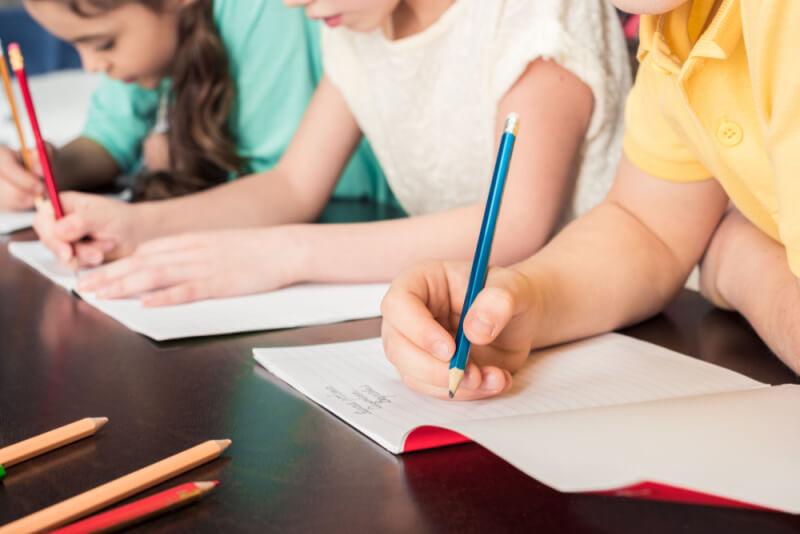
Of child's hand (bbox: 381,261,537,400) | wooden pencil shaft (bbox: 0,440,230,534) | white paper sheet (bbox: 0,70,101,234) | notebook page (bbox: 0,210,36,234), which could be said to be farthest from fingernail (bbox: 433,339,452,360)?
white paper sheet (bbox: 0,70,101,234)

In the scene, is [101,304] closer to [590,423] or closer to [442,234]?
[442,234]

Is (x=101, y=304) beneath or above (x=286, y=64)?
beneath

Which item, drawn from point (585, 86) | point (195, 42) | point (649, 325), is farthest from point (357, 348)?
point (195, 42)

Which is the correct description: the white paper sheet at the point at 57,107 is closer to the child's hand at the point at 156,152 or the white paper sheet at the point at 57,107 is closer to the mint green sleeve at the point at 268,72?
the child's hand at the point at 156,152

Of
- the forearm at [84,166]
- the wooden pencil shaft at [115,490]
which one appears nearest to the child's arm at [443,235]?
the wooden pencil shaft at [115,490]

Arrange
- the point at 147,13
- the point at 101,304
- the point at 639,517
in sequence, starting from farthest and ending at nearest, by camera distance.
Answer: the point at 147,13 → the point at 101,304 → the point at 639,517

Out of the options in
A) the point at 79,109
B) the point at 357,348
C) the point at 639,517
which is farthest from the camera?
the point at 79,109

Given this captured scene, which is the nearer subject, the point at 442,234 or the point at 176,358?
the point at 176,358

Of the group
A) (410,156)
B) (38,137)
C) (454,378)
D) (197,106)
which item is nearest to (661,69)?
(454,378)

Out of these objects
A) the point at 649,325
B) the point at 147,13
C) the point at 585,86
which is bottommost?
the point at 649,325

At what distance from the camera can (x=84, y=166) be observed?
130 centimetres

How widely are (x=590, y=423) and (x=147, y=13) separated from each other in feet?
3.28

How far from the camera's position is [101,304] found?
0.70 metres

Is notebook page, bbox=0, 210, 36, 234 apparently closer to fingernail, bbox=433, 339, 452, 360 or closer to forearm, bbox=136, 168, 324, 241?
forearm, bbox=136, 168, 324, 241
